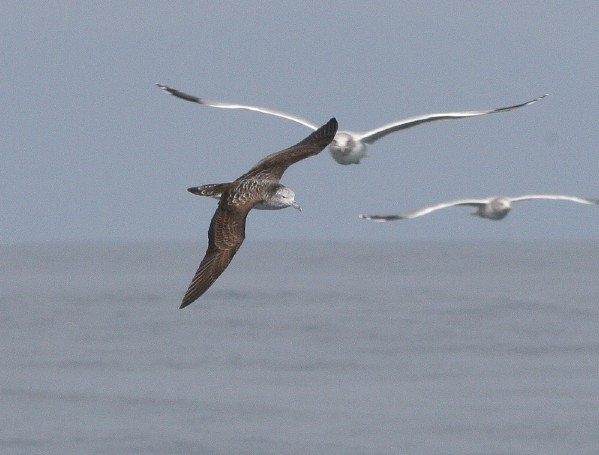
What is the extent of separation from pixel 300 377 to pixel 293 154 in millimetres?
46769

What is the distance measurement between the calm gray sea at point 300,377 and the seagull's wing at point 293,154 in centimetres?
2777

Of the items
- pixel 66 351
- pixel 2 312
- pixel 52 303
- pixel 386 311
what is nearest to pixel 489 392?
pixel 66 351

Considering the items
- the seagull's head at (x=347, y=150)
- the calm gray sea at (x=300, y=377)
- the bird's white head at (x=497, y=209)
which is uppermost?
the seagull's head at (x=347, y=150)

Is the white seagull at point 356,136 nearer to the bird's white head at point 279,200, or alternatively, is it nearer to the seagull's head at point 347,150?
the seagull's head at point 347,150

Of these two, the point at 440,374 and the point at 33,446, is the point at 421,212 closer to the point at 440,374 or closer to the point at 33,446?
the point at 33,446

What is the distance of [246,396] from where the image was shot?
6575 cm

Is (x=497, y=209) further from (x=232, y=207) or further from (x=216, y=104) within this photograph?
(x=232, y=207)

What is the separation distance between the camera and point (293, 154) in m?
27.0

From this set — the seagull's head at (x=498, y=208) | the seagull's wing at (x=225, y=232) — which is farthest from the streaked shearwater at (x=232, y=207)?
the seagull's head at (x=498, y=208)

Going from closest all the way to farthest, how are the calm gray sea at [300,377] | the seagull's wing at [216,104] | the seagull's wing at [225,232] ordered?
1. the seagull's wing at [225,232]
2. the seagull's wing at [216,104]
3. the calm gray sea at [300,377]

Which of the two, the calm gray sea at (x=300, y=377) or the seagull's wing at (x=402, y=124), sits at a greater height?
the seagull's wing at (x=402, y=124)

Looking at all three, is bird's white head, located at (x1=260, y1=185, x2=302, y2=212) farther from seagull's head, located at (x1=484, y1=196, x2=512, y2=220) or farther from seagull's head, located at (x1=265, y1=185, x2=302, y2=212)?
seagull's head, located at (x1=484, y1=196, x2=512, y2=220)

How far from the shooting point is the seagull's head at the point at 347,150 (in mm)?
38094

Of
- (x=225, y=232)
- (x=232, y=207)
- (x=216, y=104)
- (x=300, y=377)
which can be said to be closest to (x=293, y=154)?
(x=232, y=207)
